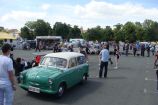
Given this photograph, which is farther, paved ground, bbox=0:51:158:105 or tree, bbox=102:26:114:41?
tree, bbox=102:26:114:41

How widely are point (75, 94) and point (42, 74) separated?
174 cm

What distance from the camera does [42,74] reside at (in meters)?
10.5

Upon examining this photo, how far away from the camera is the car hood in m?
10.2

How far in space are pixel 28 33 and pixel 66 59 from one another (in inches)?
3427

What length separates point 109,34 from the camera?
100312 millimetres

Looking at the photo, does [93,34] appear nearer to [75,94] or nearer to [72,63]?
[72,63]

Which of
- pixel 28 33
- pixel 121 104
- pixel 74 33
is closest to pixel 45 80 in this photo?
pixel 121 104

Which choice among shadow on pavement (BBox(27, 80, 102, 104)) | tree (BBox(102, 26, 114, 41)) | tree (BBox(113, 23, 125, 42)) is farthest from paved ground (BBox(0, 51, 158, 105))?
tree (BBox(113, 23, 125, 42))

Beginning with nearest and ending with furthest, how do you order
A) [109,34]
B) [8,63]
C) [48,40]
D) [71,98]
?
1. [8,63]
2. [71,98]
3. [48,40]
4. [109,34]

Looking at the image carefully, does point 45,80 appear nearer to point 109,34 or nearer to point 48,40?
point 48,40

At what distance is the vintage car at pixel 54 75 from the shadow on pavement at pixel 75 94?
276mm

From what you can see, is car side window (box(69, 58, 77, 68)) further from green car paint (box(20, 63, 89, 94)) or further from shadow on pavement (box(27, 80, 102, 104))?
shadow on pavement (box(27, 80, 102, 104))

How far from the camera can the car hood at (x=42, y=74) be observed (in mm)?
10211

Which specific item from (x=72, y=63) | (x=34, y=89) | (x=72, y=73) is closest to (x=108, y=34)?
(x=72, y=63)
